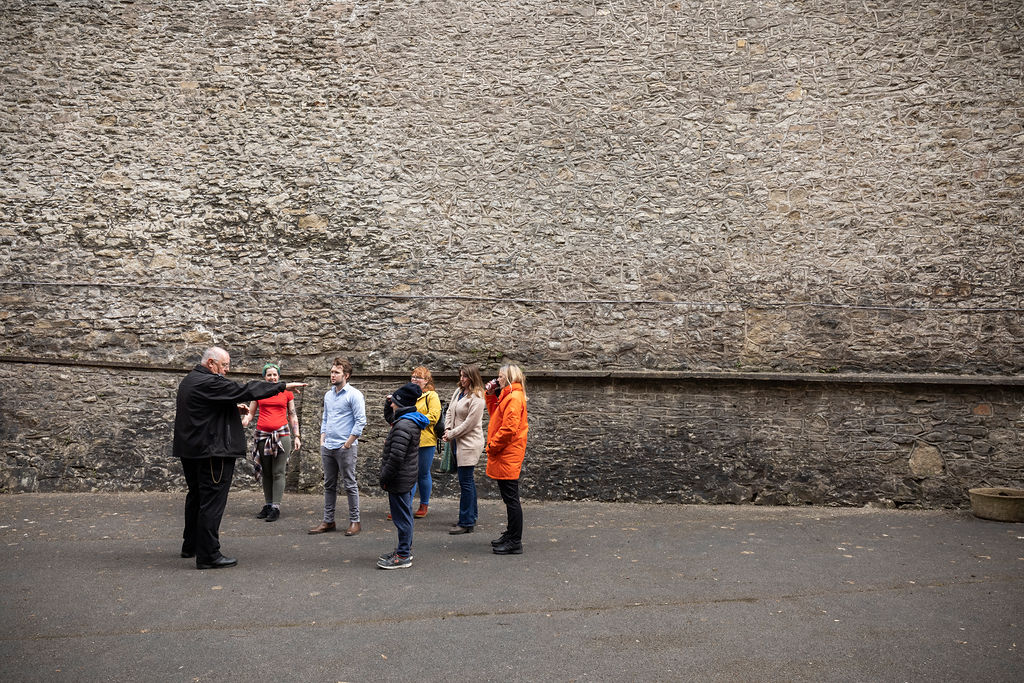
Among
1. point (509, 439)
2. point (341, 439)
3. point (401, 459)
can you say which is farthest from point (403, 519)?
point (341, 439)

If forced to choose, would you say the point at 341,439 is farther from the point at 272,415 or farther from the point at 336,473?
the point at 272,415

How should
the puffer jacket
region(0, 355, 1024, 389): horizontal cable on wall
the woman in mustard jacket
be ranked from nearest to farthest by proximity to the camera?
1. the puffer jacket
2. the woman in mustard jacket
3. region(0, 355, 1024, 389): horizontal cable on wall

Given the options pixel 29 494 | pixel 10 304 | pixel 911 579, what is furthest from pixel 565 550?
pixel 10 304

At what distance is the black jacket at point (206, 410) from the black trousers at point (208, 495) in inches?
4.5

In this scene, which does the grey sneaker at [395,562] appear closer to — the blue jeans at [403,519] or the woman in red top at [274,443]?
the blue jeans at [403,519]

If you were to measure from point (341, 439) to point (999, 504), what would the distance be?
6.72 metres

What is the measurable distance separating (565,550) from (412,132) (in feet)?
18.9

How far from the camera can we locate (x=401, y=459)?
571 centimetres

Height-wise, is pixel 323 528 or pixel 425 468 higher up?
pixel 425 468

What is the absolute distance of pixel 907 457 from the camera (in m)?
8.70

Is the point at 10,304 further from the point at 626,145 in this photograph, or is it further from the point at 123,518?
the point at 626,145

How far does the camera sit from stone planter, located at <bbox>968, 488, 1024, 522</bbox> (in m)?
7.85

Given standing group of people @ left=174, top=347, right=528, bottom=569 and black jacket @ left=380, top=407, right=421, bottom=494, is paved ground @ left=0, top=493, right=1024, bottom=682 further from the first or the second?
black jacket @ left=380, top=407, right=421, bottom=494

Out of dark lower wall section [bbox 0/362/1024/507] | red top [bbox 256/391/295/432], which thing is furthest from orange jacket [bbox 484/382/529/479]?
dark lower wall section [bbox 0/362/1024/507]
